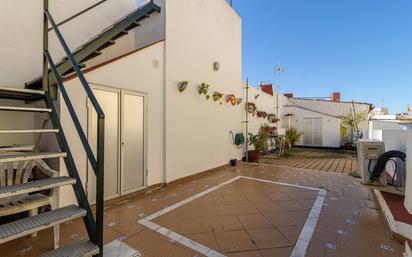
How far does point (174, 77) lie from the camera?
4.51 metres

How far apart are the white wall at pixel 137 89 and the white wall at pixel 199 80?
0.68ft

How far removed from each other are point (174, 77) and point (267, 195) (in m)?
3.10

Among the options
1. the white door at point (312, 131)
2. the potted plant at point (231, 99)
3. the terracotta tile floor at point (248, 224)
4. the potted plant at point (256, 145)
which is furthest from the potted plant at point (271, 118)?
the terracotta tile floor at point (248, 224)

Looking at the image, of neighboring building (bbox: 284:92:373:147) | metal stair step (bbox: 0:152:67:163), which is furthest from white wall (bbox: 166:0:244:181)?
neighboring building (bbox: 284:92:373:147)

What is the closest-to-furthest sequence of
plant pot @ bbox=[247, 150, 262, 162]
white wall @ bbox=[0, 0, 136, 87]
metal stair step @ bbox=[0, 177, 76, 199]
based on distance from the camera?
metal stair step @ bbox=[0, 177, 76, 199] → white wall @ bbox=[0, 0, 136, 87] → plant pot @ bbox=[247, 150, 262, 162]

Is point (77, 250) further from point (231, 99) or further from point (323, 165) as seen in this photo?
point (323, 165)

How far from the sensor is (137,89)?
376 centimetres

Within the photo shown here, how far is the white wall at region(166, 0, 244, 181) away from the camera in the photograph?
176 inches

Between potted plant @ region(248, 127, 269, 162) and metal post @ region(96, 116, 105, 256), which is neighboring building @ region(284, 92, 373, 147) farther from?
metal post @ region(96, 116, 105, 256)

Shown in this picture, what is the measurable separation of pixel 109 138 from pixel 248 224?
249cm

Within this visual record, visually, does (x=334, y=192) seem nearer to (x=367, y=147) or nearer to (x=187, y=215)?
(x=367, y=147)

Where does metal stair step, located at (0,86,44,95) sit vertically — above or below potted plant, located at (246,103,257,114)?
below

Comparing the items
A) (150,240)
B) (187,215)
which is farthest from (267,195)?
(150,240)

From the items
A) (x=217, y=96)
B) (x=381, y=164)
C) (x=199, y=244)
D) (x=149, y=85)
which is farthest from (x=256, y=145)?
(x=199, y=244)
